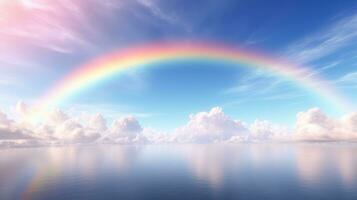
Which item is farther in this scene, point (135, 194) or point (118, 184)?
point (118, 184)

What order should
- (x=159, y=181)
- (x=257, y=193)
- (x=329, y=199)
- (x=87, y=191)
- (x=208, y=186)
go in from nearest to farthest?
(x=329, y=199), (x=257, y=193), (x=87, y=191), (x=208, y=186), (x=159, y=181)

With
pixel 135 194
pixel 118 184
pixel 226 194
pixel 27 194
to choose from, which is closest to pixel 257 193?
pixel 226 194

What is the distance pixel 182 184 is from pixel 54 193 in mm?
79125

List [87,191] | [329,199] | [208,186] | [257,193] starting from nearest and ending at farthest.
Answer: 1. [329,199]
2. [257,193]
3. [87,191]
4. [208,186]

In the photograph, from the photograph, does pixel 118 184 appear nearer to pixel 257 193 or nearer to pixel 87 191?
pixel 87 191

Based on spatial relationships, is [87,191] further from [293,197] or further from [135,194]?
[293,197]

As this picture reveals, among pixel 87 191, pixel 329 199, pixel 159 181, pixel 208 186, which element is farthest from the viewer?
pixel 159 181

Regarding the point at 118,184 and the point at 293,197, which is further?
the point at 118,184

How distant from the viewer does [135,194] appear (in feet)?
470

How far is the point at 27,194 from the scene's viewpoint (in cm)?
14325

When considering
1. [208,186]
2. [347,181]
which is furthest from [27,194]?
[347,181]

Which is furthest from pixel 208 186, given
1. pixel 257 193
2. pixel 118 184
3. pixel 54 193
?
pixel 54 193

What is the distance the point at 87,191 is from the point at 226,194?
268 ft

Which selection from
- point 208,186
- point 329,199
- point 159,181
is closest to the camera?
point 329,199
